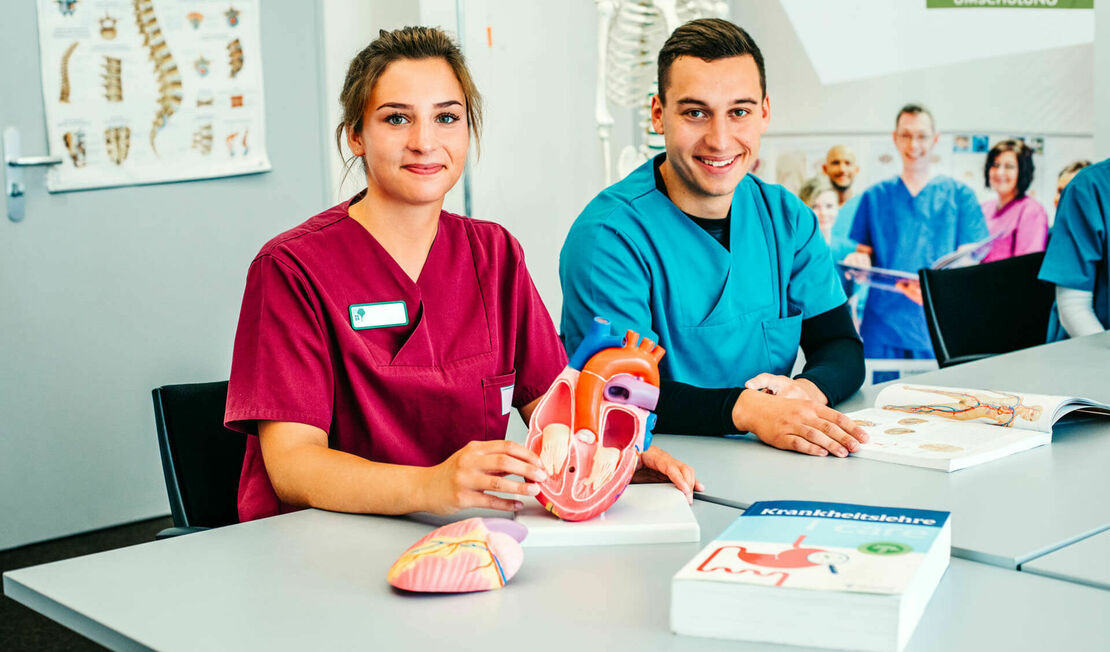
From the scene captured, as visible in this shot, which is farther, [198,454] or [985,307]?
[985,307]

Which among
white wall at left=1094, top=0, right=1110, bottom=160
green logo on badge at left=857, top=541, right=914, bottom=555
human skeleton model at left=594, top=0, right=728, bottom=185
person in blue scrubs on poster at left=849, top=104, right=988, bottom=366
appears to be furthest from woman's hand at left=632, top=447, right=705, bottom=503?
white wall at left=1094, top=0, right=1110, bottom=160

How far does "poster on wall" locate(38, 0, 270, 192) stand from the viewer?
10.0 ft

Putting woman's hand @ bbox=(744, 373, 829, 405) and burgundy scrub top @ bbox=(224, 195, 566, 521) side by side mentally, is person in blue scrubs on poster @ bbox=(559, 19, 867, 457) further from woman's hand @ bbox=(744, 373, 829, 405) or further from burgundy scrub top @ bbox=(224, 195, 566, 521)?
burgundy scrub top @ bbox=(224, 195, 566, 521)

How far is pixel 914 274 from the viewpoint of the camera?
379cm

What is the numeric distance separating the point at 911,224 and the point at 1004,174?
13.5 inches

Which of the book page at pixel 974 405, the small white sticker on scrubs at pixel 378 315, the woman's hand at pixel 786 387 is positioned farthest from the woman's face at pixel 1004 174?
the small white sticker on scrubs at pixel 378 315

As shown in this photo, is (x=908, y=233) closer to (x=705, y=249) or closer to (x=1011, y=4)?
(x=1011, y=4)

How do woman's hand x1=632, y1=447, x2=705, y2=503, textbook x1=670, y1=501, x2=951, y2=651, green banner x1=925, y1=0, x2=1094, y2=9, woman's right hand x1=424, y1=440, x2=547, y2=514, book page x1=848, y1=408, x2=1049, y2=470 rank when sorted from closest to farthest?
textbook x1=670, y1=501, x2=951, y2=651 < woman's right hand x1=424, y1=440, x2=547, y2=514 < woman's hand x1=632, y1=447, x2=705, y2=503 < book page x1=848, y1=408, x2=1049, y2=470 < green banner x1=925, y1=0, x2=1094, y2=9

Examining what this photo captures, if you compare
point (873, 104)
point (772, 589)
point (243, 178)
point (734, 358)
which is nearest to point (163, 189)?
point (243, 178)

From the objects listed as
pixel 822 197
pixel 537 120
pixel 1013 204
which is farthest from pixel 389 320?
pixel 1013 204

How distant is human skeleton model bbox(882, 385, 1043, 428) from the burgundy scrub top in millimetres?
583

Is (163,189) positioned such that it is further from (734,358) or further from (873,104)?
(873,104)

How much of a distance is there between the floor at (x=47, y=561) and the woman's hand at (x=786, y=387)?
1.59m

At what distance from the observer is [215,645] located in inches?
35.4
